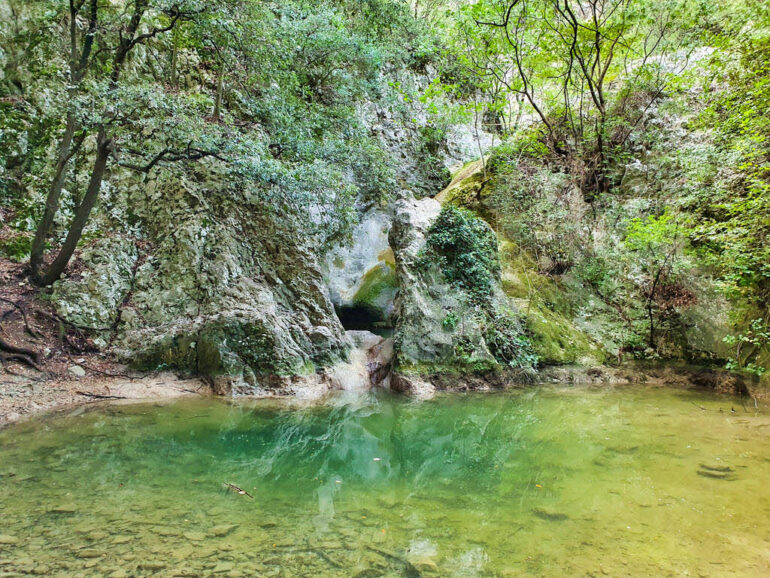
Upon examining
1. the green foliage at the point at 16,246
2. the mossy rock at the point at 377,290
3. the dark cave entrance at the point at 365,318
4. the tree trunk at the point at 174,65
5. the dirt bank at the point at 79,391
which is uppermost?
the tree trunk at the point at 174,65

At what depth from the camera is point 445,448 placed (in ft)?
19.4

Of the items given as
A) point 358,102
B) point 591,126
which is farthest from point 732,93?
point 358,102

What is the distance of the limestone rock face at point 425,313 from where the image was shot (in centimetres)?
998

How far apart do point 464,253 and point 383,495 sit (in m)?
7.95

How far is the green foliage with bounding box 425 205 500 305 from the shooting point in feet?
35.8

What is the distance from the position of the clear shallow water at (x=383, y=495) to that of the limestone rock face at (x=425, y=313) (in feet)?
9.48

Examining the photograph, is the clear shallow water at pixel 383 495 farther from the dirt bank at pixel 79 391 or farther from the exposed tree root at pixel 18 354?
the exposed tree root at pixel 18 354

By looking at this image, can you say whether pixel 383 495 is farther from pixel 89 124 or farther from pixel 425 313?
pixel 89 124

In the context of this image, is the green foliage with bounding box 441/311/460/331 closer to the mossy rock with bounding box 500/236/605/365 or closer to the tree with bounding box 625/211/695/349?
the mossy rock with bounding box 500/236/605/365

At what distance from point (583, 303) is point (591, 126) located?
645cm

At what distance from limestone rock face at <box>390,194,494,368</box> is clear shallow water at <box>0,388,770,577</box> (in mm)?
2889

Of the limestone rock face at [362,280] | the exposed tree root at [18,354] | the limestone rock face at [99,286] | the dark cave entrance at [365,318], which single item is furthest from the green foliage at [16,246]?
the dark cave entrance at [365,318]

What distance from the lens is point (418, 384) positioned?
954 centimetres

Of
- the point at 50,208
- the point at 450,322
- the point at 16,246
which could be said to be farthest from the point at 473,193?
the point at 16,246
